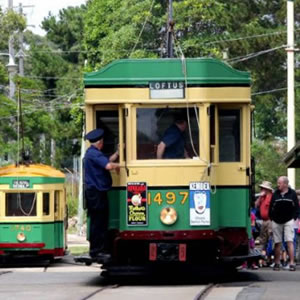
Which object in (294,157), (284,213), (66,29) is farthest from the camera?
(66,29)

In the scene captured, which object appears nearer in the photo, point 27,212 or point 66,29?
point 27,212

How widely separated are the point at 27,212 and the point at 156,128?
11390 mm

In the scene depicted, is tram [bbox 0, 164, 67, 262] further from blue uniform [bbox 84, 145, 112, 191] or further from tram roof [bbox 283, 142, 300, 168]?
blue uniform [bbox 84, 145, 112, 191]

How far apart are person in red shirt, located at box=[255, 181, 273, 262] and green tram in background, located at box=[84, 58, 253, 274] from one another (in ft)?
15.2

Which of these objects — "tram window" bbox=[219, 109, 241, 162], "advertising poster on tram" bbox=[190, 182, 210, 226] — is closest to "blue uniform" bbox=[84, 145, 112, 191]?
"advertising poster on tram" bbox=[190, 182, 210, 226]

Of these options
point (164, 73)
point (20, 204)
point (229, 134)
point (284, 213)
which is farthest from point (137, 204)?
point (20, 204)

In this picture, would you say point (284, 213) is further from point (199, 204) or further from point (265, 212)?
point (199, 204)

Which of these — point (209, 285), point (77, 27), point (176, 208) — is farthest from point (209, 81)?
point (77, 27)

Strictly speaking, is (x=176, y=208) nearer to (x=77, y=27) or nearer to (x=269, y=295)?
(x=269, y=295)

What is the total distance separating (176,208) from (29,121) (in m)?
28.6

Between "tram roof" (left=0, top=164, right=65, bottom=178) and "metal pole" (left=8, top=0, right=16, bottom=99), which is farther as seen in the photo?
"metal pole" (left=8, top=0, right=16, bottom=99)

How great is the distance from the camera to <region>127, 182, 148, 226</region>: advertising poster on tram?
55.0 ft

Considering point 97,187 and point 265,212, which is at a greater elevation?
point 97,187

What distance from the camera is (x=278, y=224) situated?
21031 millimetres
